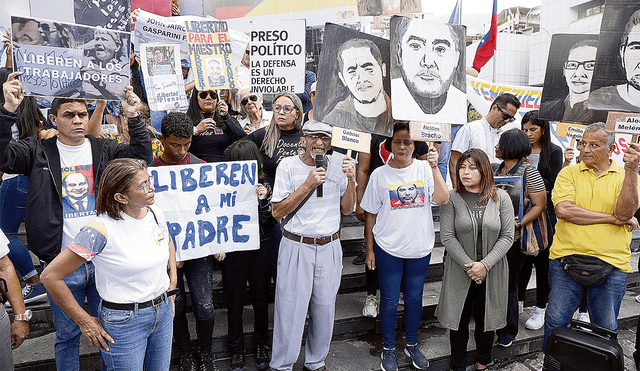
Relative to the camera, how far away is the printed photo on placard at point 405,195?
3379 millimetres

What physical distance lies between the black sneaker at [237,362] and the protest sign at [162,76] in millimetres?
2321

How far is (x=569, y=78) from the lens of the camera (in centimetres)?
347

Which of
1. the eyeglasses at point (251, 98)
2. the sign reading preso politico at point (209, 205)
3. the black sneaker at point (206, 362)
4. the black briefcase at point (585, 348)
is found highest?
the eyeglasses at point (251, 98)

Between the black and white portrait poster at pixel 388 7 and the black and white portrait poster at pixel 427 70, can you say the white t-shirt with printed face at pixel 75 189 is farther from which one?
the black and white portrait poster at pixel 388 7

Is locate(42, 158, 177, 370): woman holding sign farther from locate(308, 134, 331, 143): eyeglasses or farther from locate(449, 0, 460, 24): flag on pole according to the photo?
locate(449, 0, 460, 24): flag on pole

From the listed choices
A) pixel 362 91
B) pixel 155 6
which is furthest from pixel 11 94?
pixel 155 6

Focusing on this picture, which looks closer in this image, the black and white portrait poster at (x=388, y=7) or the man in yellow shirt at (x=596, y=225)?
the man in yellow shirt at (x=596, y=225)

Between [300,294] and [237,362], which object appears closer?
[300,294]

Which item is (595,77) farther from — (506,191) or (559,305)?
(559,305)

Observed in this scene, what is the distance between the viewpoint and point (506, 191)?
3586 millimetres

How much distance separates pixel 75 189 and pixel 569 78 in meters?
4.01

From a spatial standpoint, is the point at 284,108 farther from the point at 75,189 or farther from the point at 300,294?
the point at 75,189

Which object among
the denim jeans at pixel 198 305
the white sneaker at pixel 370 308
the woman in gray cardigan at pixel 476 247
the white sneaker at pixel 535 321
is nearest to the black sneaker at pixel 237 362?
the denim jeans at pixel 198 305

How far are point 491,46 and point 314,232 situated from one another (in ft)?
16.4
